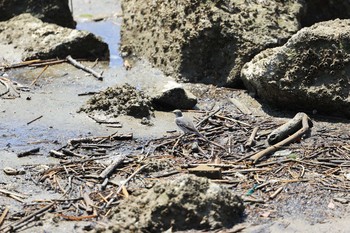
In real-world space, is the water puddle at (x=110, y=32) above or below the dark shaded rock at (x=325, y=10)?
below

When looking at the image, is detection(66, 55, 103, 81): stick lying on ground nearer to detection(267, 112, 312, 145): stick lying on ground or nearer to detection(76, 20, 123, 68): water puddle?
detection(76, 20, 123, 68): water puddle

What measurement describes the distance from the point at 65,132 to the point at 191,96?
65.5 inches

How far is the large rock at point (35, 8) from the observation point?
11656mm

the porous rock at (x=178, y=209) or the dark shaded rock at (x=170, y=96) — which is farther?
the dark shaded rock at (x=170, y=96)

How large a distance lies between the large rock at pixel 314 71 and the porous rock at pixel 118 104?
152 centimetres

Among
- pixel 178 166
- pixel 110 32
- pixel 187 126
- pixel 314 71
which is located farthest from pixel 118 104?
pixel 110 32

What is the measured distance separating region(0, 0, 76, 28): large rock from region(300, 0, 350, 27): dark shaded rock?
401 cm

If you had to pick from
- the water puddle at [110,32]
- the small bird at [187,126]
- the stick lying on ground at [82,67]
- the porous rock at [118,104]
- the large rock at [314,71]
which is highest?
the large rock at [314,71]

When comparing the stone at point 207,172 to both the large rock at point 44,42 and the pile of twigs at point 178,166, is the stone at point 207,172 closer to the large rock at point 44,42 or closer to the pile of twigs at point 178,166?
the pile of twigs at point 178,166

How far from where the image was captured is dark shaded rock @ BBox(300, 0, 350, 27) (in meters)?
11.2

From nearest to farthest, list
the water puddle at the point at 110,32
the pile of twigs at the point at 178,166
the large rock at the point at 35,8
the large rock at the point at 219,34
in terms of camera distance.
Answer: the pile of twigs at the point at 178,166 → the large rock at the point at 219,34 → the water puddle at the point at 110,32 → the large rock at the point at 35,8

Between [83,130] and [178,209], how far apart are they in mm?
2784

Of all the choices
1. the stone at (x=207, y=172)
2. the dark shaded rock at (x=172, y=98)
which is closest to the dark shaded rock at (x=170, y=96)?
the dark shaded rock at (x=172, y=98)

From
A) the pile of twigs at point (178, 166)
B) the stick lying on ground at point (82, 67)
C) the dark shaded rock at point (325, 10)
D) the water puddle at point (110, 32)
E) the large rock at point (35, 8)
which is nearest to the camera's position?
the pile of twigs at point (178, 166)
